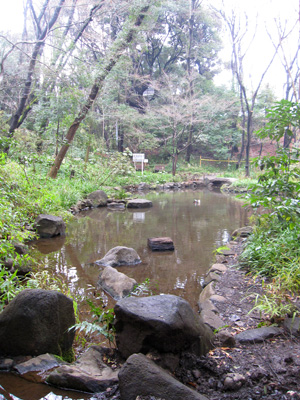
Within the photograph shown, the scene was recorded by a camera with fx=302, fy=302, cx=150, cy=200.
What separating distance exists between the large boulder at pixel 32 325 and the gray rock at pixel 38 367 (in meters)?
0.08

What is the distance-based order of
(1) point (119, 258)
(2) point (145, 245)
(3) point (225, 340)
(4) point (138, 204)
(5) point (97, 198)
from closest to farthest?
(3) point (225, 340) < (1) point (119, 258) < (2) point (145, 245) < (4) point (138, 204) < (5) point (97, 198)

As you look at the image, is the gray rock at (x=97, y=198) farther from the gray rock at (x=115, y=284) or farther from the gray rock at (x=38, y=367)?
the gray rock at (x=38, y=367)

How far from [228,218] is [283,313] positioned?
7.14 meters

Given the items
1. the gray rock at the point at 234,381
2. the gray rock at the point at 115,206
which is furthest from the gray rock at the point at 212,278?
the gray rock at the point at 115,206

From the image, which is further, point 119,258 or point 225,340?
point 119,258

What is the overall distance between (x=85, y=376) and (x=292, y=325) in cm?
177

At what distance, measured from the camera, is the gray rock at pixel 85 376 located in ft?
6.83

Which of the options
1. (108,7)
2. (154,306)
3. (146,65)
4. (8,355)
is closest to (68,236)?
(8,355)

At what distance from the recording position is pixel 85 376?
2.09 meters

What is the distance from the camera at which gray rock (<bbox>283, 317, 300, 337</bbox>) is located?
2.56m

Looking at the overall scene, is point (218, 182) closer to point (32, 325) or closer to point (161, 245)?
point (161, 245)

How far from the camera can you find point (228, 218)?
32.4 feet

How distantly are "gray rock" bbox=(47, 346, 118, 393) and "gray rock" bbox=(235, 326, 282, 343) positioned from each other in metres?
1.12

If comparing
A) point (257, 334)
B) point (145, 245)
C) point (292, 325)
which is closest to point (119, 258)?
point (145, 245)
